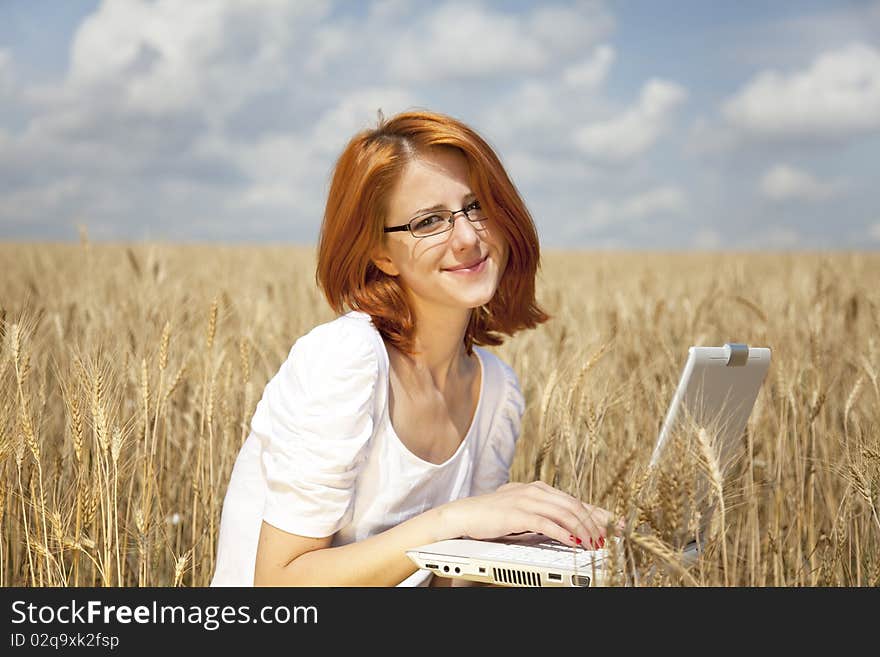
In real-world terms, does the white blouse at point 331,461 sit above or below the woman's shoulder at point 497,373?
below

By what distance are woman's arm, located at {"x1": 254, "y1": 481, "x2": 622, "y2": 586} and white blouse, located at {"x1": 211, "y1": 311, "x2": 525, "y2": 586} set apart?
0.13 ft

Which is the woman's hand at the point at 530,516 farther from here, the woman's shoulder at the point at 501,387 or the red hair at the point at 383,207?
the woman's shoulder at the point at 501,387

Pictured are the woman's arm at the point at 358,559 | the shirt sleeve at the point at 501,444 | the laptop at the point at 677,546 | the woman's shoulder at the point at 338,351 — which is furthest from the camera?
the shirt sleeve at the point at 501,444

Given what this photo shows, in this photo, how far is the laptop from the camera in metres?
1.10

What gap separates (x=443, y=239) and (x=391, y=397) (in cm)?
29

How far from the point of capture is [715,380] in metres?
1.43

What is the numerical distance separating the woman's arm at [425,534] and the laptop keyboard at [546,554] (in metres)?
0.02

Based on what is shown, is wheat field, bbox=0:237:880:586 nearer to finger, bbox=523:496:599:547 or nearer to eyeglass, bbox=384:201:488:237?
finger, bbox=523:496:599:547

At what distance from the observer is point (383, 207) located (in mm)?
1519

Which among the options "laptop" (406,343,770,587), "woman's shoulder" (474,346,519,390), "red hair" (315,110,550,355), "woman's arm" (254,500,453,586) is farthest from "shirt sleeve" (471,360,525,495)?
"woman's arm" (254,500,453,586)

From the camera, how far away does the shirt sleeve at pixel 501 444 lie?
179 centimetres

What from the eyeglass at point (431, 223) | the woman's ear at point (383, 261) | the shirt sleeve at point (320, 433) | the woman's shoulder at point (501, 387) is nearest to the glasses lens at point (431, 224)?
the eyeglass at point (431, 223)

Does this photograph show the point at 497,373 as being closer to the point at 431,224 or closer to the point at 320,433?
the point at 431,224
